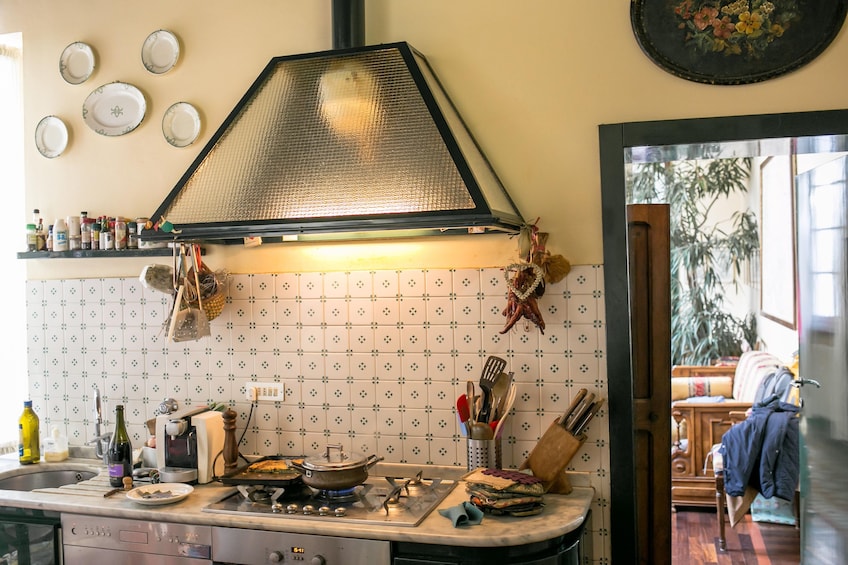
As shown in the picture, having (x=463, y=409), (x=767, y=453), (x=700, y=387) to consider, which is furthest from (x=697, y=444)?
(x=463, y=409)

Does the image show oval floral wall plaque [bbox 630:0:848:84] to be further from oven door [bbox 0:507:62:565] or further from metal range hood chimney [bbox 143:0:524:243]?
oven door [bbox 0:507:62:565]

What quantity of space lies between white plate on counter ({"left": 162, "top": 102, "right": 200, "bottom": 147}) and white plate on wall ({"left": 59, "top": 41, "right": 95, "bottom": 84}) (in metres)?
0.44

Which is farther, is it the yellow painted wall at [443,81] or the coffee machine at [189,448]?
the coffee machine at [189,448]

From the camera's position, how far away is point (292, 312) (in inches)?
121

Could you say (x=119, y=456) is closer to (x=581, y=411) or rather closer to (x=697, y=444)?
(x=581, y=411)

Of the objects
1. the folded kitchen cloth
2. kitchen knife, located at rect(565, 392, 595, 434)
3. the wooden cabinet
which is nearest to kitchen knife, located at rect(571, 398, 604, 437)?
kitchen knife, located at rect(565, 392, 595, 434)

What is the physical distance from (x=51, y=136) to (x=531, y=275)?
219 centimetres

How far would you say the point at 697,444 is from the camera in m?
5.37

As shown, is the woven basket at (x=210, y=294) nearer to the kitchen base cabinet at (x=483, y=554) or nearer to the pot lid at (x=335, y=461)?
the pot lid at (x=335, y=461)

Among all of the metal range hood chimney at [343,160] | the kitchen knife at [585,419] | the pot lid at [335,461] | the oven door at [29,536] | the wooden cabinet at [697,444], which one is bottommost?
the wooden cabinet at [697,444]

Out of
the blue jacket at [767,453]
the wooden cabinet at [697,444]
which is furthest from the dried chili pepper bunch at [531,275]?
the wooden cabinet at [697,444]

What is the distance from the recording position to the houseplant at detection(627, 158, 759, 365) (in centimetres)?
631

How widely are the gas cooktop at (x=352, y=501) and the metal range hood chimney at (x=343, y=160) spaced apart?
0.87 m

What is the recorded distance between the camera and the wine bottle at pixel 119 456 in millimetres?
2848
